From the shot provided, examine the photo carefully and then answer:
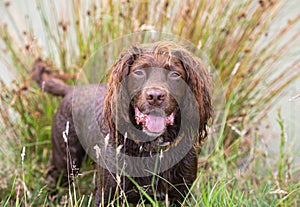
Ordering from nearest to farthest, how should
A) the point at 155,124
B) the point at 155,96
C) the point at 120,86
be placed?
1. the point at 155,96
2. the point at 155,124
3. the point at 120,86

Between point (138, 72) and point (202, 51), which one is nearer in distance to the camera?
point (138, 72)

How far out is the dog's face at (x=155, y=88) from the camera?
3.12 m

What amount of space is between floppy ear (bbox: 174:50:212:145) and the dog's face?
0.04 metres

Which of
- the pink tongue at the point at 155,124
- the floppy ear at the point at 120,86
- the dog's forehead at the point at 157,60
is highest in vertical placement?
the dog's forehead at the point at 157,60

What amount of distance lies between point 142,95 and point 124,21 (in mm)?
1660

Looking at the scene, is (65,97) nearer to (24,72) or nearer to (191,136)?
(24,72)

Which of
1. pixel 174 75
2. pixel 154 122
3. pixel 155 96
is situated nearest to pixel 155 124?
pixel 154 122

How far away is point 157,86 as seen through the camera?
3.10 m

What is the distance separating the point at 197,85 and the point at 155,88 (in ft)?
1.11

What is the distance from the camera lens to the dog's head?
3176 millimetres

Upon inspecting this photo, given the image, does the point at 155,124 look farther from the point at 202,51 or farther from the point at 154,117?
the point at 202,51

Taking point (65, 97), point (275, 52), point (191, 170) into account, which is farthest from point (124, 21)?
point (191, 170)

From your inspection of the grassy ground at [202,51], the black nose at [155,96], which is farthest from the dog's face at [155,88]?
the grassy ground at [202,51]

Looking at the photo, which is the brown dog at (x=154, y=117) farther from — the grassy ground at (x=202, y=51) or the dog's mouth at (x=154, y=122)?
the grassy ground at (x=202, y=51)
